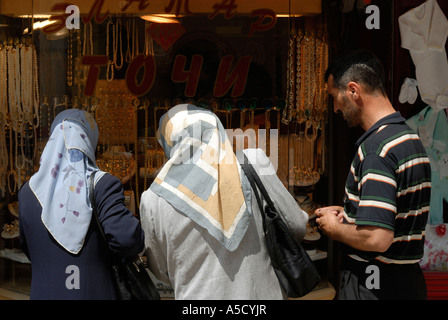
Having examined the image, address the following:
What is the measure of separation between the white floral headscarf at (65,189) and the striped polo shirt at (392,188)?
1124mm

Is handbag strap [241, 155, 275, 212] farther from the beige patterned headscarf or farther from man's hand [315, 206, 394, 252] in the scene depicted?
man's hand [315, 206, 394, 252]

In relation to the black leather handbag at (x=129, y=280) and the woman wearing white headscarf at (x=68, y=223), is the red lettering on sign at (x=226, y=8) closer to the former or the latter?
the woman wearing white headscarf at (x=68, y=223)

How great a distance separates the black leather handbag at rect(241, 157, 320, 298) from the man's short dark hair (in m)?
0.59

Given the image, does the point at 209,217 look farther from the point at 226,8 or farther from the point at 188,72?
the point at 226,8

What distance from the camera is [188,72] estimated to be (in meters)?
4.04

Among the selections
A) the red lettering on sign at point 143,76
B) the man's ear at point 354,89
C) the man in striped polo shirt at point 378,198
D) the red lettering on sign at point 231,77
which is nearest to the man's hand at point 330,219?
the man in striped polo shirt at point 378,198

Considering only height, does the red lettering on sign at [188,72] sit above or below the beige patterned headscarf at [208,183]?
above

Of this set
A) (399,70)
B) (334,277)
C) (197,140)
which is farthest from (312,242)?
(197,140)

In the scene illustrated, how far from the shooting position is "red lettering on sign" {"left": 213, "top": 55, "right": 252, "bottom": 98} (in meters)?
4.02

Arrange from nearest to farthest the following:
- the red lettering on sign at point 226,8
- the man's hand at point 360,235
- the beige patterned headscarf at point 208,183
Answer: the man's hand at point 360,235
the beige patterned headscarf at point 208,183
the red lettering on sign at point 226,8

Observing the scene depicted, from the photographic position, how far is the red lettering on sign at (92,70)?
4117mm

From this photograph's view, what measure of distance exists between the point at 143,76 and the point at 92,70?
39 cm

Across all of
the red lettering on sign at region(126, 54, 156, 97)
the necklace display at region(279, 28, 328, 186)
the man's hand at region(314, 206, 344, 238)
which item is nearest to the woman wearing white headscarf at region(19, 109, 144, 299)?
the man's hand at region(314, 206, 344, 238)
